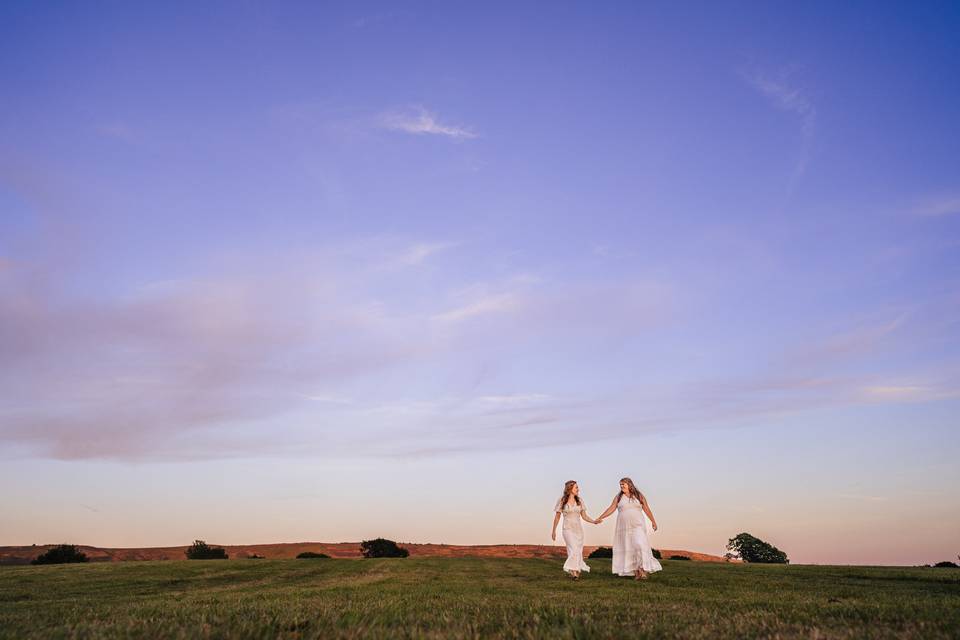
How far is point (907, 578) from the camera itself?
2083 cm

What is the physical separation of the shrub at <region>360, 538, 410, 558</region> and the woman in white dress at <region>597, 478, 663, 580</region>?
40.4 metres

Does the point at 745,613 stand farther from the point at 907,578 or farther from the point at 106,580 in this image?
the point at 106,580

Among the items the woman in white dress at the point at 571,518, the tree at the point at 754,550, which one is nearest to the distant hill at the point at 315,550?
the tree at the point at 754,550

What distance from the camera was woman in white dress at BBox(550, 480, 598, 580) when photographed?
23016 mm

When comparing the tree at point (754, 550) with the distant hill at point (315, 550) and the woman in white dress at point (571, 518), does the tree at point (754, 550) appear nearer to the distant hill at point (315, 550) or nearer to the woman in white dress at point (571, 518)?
the distant hill at point (315, 550)

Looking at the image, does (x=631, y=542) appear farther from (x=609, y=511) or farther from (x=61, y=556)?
(x=61, y=556)

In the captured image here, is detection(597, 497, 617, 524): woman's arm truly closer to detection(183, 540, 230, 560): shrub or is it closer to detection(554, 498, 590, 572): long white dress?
detection(554, 498, 590, 572): long white dress

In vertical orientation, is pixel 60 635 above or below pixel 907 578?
above

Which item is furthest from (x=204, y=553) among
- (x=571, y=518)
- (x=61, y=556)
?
(x=571, y=518)

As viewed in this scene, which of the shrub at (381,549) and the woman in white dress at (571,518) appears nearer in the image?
the woman in white dress at (571,518)

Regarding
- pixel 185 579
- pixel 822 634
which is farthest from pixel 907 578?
pixel 185 579

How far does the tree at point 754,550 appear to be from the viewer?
216 ft

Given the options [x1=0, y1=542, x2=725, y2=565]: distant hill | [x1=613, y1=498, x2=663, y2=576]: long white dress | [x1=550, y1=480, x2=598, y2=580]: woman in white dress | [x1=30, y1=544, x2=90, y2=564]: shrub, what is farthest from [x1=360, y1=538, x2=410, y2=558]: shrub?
[x1=613, y1=498, x2=663, y2=576]: long white dress

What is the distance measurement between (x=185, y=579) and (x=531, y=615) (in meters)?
22.1
